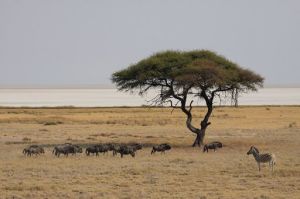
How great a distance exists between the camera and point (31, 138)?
43125 millimetres

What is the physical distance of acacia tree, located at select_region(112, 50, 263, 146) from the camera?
3919cm

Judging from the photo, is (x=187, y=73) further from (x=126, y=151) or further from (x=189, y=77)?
(x=126, y=151)

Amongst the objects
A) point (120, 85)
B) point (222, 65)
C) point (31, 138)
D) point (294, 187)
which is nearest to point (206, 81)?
point (222, 65)

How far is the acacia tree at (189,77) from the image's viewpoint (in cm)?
3919

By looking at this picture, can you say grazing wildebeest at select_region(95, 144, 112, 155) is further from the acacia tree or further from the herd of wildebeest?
the acacia tree

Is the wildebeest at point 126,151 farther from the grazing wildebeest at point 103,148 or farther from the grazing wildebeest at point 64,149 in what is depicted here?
the grazing wildebeest at point 64,149

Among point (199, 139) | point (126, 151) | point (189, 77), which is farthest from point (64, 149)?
point (189, 77)

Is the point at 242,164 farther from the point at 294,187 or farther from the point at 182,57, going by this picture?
the point at 182,57

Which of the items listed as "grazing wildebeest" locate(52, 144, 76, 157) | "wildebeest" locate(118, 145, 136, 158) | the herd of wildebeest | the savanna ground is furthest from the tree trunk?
"grazing wildebeest" locate(52, 144, 76, 157)

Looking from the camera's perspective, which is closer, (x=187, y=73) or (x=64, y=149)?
(x=64, y=149)

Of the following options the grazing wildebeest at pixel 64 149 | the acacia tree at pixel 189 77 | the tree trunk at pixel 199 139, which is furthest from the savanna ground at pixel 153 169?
the acacia tree at pixel 189 77

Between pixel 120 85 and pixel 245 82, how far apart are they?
813 cm

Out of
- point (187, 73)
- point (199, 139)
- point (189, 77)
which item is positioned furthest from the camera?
point (187, 73)

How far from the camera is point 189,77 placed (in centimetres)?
3872
